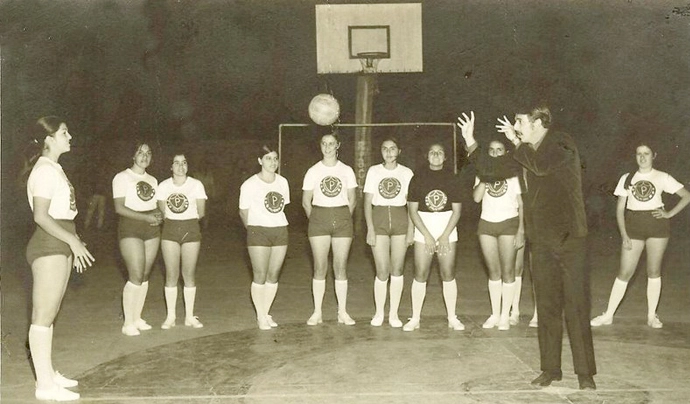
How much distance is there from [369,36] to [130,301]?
7.50 meters

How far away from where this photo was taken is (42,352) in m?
5.15

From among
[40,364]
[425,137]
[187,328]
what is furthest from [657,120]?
[40,364]

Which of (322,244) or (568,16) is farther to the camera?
(568,16)

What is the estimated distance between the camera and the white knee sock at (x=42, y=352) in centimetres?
510

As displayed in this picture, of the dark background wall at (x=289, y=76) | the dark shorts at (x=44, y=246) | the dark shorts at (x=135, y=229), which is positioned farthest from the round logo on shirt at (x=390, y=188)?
the dark background wall at (x=289, y=76)

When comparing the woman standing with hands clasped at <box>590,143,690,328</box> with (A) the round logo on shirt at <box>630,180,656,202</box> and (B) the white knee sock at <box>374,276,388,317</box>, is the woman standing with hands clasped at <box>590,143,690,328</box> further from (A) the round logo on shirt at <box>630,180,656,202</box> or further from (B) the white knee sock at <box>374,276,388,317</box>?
(B) the white knee sock at <box>374,276,388,317</box>

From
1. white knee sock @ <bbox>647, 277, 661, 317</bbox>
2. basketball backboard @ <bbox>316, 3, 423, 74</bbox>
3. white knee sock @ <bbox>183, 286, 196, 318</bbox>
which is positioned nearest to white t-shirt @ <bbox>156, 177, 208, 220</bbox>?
white knee sock @ <bbox>183, 286, 196, 318</bbox>

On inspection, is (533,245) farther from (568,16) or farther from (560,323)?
(568,16)

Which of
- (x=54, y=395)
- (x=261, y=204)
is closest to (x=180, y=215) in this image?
(x=261, y=204)

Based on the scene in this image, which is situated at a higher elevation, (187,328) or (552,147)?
(552,147)

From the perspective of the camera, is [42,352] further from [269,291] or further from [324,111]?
[324,111]

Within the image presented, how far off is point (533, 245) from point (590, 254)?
9076mm

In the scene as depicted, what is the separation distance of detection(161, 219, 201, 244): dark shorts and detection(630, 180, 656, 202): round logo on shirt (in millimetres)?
4304

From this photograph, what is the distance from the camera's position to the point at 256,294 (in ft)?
24.2
